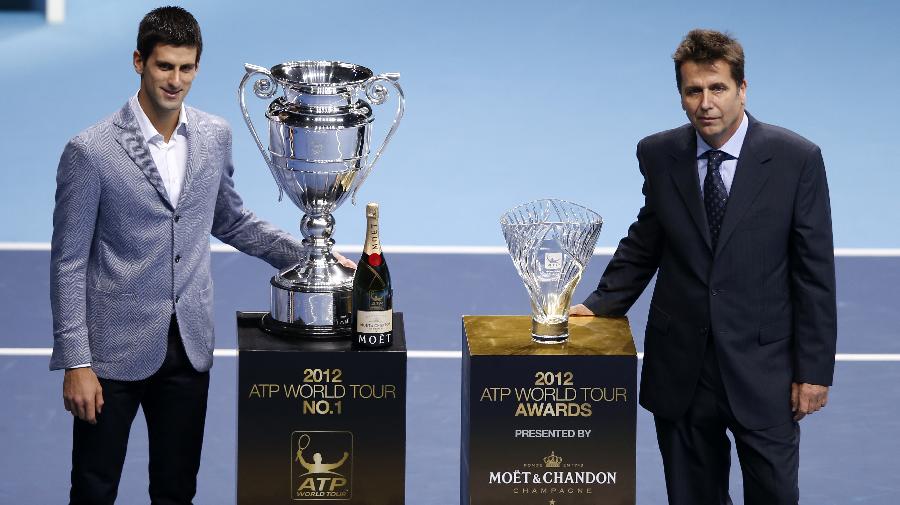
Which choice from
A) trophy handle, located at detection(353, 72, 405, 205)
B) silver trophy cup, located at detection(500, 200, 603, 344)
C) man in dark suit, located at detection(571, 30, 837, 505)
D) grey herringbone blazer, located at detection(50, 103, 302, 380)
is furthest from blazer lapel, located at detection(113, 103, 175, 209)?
man in dark suit, located at detection(571, 30, 837, 505)

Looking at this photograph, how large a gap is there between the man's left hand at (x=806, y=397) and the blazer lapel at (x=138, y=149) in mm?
1679

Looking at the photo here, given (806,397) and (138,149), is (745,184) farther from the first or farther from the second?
(138,149)

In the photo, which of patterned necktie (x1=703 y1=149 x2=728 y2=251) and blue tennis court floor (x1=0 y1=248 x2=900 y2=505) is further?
blue tennis court floor (x1=0 y1=248 x2=900 y2=505)

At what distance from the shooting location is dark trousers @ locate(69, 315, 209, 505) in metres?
4.32

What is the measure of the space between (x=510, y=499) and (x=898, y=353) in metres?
3.37

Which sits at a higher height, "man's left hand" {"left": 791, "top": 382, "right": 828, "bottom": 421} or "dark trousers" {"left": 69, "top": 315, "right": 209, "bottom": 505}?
"man's left hand" {"left": 791, "top": 382, "right": 828, "bottom": 421}

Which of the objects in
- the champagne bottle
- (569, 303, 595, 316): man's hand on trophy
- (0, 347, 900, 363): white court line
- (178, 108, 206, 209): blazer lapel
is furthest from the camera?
(0, 347, 900, 363): white court line

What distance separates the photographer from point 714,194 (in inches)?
166

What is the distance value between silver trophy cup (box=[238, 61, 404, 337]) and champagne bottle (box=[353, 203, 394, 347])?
0.43ft

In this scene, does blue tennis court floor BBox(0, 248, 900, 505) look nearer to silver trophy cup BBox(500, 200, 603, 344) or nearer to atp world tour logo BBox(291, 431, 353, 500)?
atp world tour logo BBox(291, 431, 353, 500)

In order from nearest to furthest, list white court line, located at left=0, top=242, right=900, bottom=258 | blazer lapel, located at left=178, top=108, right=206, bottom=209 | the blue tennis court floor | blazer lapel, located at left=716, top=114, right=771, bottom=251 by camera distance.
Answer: blazer lapel, located at left=716, top=114, right=771, bottom=251 < blazer lapel, located at left=178, top=108, right=206, bottom=209 < the blue tennis court floor < white court line, located at left=0, top=242, right=900, bottom=258

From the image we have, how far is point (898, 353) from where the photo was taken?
696 cm

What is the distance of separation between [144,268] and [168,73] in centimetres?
51

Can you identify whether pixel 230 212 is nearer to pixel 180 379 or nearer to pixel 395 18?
pixel 180 379
